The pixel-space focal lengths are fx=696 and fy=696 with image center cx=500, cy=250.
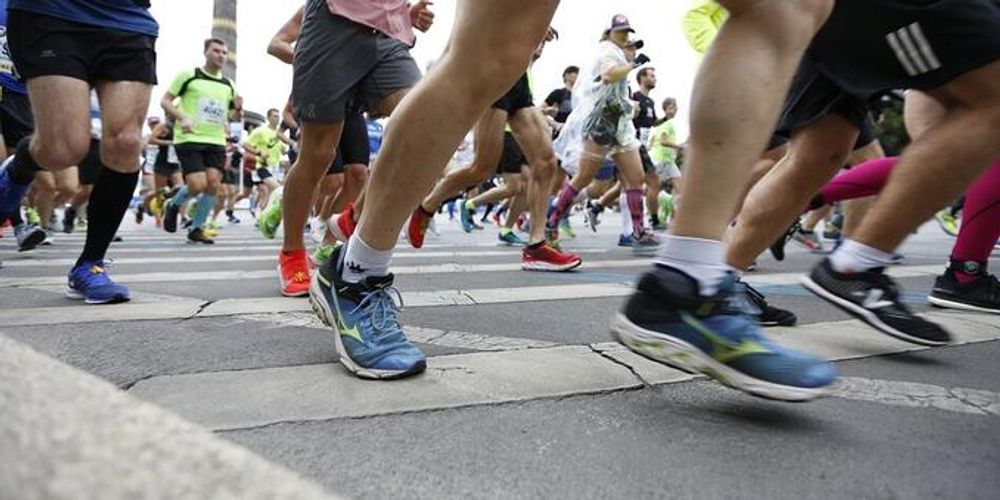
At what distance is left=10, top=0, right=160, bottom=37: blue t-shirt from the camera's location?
8.27ft

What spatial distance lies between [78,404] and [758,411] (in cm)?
113

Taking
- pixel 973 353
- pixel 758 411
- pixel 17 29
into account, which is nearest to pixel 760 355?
pixel 758 411

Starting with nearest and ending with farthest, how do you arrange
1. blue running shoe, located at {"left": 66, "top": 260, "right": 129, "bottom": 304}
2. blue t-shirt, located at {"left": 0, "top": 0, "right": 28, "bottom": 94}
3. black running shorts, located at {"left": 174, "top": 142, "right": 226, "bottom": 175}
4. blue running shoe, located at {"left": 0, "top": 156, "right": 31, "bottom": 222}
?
blue running shoe, located at {"left": 66, "top": 260, "right": 129, "bottom": 304} < blue running shoe, located at {"left": 0, "top": 156, "right": 31, "bottom": 222} < blue t-shirt, located at {"left": 0, "top": 0, "right": 28, "bottom": 94} < black running shorts, located at {"left": 174, "top": 142, "right": 226, "bottom": 175}

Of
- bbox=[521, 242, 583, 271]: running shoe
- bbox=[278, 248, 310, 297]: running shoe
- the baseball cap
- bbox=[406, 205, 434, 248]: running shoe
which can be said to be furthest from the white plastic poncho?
bbox=[278, 248, 310, 297]: running shoe

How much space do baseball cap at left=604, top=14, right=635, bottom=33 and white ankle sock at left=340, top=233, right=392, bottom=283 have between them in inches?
178

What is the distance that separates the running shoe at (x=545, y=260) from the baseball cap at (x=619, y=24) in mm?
2385

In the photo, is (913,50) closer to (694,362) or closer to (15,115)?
(694,362)

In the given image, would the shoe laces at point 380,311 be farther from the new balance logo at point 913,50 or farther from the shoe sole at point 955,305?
the shoe sole at point 955,305

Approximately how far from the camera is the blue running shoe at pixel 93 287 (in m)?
2.60

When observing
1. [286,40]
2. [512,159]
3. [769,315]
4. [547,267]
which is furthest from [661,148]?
[769,315]

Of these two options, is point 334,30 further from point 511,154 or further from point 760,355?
point 511,154

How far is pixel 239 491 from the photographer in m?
0.46

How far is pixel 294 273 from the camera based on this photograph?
116 inches

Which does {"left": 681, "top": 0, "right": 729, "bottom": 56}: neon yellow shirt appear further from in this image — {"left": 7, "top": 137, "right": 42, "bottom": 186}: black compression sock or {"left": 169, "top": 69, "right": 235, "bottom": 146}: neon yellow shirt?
{"left": 169, "top": 69, "right": 235, "bottom": 146}: neon yellow shirt
